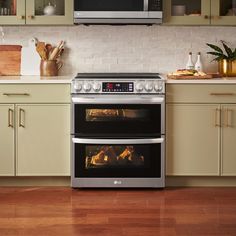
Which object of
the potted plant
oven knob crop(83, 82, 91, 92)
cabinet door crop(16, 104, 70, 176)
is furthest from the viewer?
the potted plant

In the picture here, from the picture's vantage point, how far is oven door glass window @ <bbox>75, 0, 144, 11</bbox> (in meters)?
5.57

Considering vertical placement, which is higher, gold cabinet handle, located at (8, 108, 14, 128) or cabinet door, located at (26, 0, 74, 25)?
cabinet door, located at (26, 0, 74, 25)

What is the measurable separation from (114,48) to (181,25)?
0.63 meters

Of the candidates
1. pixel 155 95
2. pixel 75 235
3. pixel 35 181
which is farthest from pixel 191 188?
pixel 75 235

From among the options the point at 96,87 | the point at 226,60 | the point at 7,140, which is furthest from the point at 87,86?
the point at 226,60

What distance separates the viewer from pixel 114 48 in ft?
19.6

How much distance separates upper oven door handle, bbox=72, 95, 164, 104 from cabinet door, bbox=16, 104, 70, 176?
0.15 metres

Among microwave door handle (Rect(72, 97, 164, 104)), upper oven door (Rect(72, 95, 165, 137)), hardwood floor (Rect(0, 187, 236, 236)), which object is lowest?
hardwood floor (Rect(0, 187, 236, 236))

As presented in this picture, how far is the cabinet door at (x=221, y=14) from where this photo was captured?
5.65m

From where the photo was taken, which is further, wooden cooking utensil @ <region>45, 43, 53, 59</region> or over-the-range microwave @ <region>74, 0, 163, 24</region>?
wooden cooking utensil @ <region>45, 43, 53, 59</region>

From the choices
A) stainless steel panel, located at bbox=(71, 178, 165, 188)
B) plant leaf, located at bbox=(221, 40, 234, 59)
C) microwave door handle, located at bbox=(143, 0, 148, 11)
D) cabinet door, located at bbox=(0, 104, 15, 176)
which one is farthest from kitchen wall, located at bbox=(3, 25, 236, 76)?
stainless steel panel, located at bbox=(71, 178, 165, 188)

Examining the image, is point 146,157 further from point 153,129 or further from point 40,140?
point 40,140

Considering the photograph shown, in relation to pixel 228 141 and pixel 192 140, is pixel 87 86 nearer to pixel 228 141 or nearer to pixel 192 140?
pixel 192 140

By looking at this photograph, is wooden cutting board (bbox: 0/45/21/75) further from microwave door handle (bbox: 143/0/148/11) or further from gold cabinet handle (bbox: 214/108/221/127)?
gold cabinet handle (bbox: 214/108/221/127)
